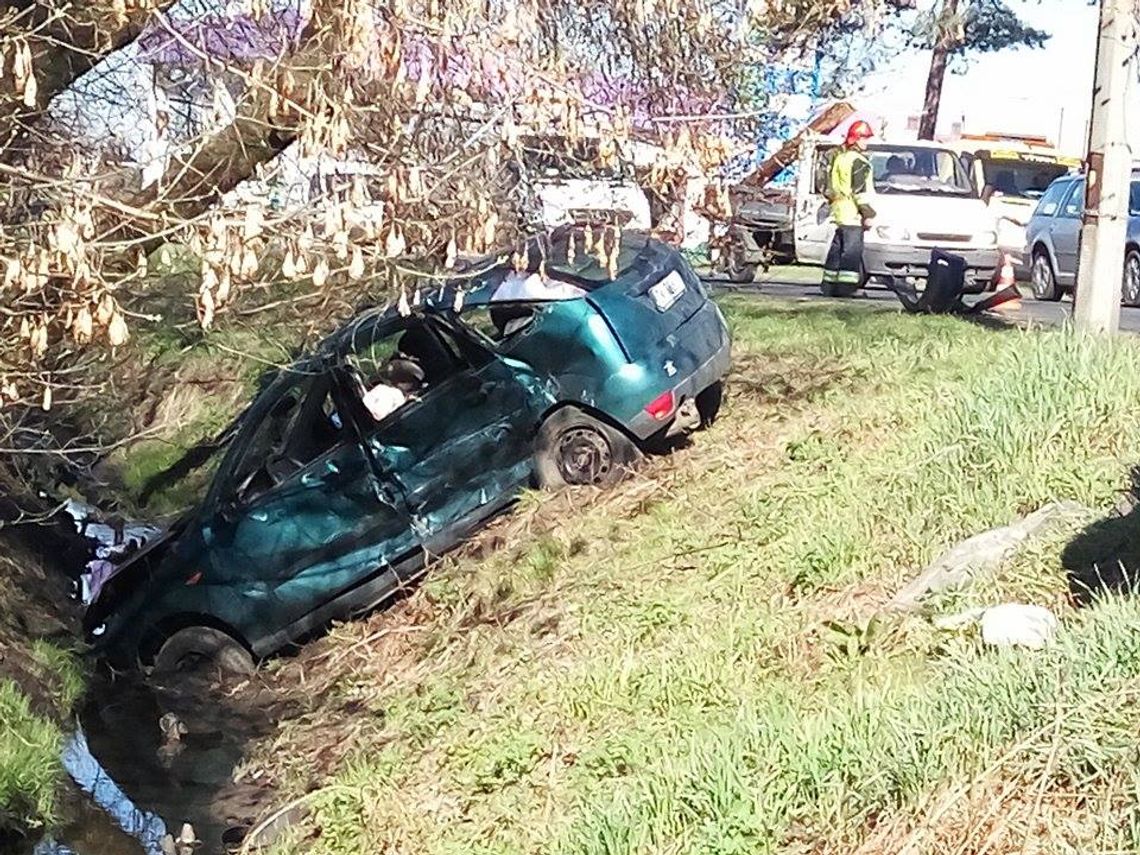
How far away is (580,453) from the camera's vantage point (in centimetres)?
1069

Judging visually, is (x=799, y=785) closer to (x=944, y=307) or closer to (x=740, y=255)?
(x=944, y=307)

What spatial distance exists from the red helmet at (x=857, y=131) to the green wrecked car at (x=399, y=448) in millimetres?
6534

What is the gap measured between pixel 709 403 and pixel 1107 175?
10.2ft

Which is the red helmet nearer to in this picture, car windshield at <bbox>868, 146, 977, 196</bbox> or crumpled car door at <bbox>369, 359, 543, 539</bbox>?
car windshield at <bbox>868, 146, 977, 196</bbox>

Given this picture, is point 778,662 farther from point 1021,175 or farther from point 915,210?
point 1021,175

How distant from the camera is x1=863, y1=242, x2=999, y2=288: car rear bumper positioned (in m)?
20.2

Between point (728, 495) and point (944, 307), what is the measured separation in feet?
22.9

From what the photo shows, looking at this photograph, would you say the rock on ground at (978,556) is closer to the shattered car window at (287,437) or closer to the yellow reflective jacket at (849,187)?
the shattered car window at (287,437)

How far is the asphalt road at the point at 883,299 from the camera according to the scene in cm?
1688

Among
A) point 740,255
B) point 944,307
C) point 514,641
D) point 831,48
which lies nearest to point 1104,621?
point 514,641

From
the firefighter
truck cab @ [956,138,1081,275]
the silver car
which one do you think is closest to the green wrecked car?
the firefighter

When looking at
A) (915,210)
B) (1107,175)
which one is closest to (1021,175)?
(915,210)

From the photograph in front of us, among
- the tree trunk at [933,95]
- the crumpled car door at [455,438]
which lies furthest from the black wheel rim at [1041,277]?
the crumpled car door at [455,438]

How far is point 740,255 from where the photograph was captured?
2205 cm
